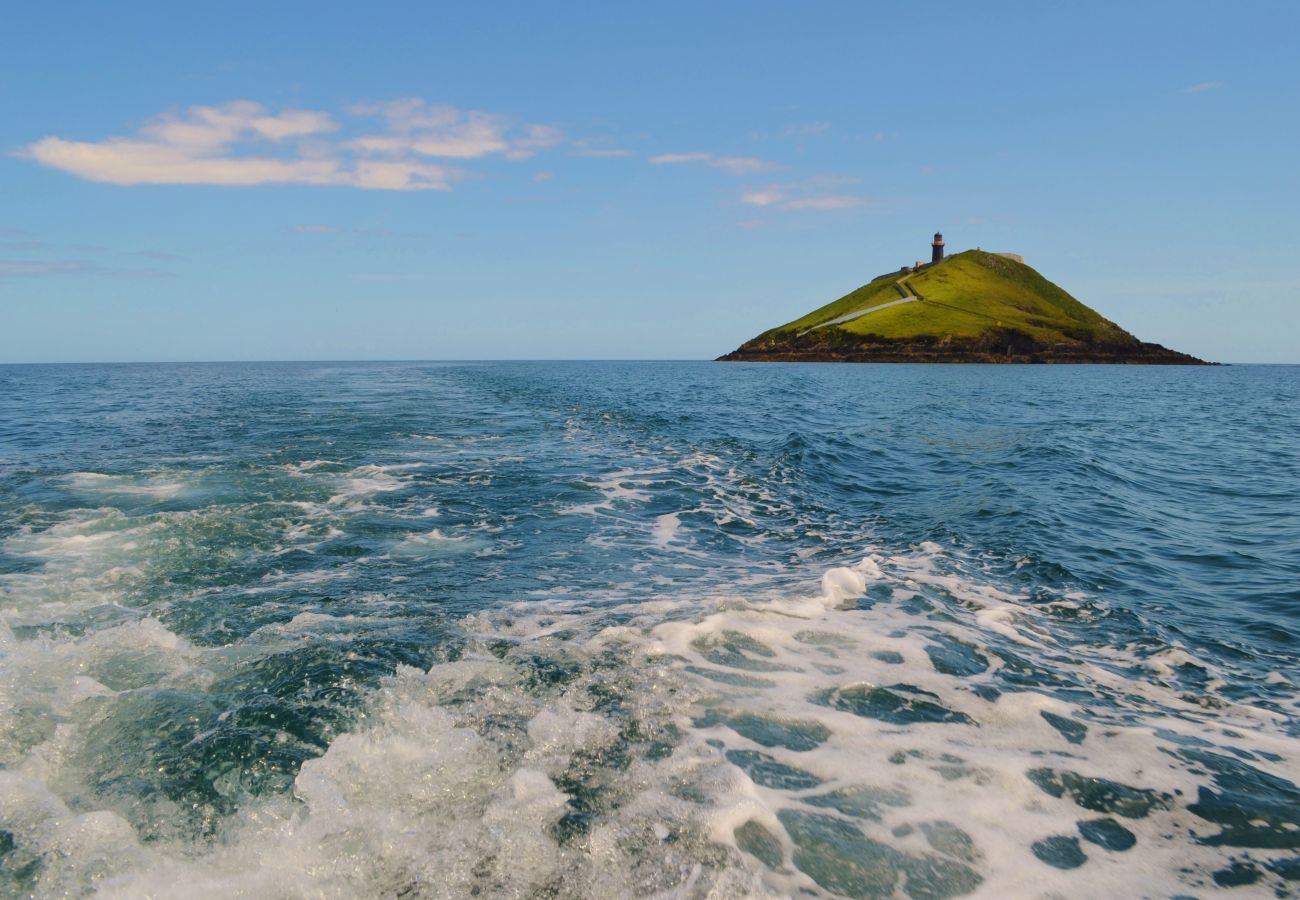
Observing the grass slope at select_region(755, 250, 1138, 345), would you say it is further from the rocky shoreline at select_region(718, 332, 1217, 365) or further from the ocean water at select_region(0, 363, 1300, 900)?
the ocean water at select_region(0, 363, 1300, 900)

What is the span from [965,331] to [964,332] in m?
0.74

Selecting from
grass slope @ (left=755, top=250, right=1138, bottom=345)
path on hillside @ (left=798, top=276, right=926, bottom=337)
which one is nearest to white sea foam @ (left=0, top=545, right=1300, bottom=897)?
grass slope @ (left=755, top=250, right=1138, bottom=345)

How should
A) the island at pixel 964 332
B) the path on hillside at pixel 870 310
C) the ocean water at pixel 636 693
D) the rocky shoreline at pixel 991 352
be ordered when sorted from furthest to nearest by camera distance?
the path on hillside at pixel 870 310 → the island at pixel 964 332 → the rocky shoreline at pixel 991 352 → the ocean water at pixel 636 693

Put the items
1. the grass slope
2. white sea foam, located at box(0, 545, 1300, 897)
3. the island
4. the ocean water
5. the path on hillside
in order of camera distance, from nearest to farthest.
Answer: white sea foam, located at box(0, 545, 1300, 897) → the ocean water → the island → the grass slope → the path on hillside

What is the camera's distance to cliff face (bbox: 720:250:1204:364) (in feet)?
495

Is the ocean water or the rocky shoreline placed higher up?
the rocky shoreline

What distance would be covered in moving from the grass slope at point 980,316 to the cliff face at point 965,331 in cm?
23

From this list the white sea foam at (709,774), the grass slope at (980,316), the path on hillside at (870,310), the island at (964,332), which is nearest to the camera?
the white sea foam at (709,774)

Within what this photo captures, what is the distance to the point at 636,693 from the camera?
22.6 feet

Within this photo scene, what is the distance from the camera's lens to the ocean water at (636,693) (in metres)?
4.69

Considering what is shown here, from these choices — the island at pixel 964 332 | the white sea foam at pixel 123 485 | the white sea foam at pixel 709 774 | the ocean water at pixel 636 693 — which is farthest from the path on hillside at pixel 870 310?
the white sea foam at pixel 709 774

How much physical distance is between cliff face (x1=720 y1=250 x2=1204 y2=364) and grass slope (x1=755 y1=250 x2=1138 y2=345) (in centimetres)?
23

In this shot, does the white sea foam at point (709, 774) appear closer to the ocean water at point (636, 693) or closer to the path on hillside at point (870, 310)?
the ocean water at point (636, 693)

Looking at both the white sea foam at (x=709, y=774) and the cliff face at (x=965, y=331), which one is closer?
the white sea foam at (x=709, y=774)
